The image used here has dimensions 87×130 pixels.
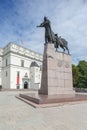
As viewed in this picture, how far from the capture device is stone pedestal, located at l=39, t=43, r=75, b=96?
15859 mm

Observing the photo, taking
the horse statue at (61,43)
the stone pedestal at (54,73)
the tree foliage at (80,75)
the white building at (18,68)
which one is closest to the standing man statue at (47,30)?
the stone pedestal at (54,73)

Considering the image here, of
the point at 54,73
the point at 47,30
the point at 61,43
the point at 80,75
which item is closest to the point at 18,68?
the point at 80,75

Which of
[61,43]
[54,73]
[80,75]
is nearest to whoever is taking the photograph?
[54,73]

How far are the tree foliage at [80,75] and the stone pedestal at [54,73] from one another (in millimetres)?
27342

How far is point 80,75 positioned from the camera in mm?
44875

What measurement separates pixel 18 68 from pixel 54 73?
3849 cm

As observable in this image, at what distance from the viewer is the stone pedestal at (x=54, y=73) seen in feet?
52.0

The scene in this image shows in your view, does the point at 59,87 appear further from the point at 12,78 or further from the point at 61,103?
the point at 12,78

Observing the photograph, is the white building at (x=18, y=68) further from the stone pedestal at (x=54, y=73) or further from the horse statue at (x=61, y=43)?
the stone pedestal at (x=54, y=73)

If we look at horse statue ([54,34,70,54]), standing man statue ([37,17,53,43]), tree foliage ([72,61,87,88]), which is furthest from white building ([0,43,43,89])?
standing man statue ([37,17,53,43])

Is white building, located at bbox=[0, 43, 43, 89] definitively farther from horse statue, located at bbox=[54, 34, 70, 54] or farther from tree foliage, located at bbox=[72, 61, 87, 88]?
horse statue, located at bbox=[54, 34, 70, 54]

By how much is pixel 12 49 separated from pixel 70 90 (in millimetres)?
37477

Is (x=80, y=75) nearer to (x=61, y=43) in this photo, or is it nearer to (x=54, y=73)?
(x=61, y=43)

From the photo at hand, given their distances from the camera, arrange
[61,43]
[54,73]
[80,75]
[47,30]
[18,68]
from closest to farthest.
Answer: [54,73]
[47,30]
[61,43]
[80,75]
[18,68]
